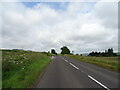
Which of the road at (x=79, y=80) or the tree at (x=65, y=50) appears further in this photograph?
the tree at (x=65, y=50)

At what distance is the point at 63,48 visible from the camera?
14062 cm

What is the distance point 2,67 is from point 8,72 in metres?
0.90

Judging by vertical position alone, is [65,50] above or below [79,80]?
above

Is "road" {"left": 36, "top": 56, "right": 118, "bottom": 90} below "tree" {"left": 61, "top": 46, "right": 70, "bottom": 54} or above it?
below

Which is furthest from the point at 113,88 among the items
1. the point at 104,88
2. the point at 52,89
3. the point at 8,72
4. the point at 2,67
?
the point at 2,67

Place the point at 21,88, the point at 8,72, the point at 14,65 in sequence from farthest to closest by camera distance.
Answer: the point at 14,65
the point at 8,72
the point at 21,88

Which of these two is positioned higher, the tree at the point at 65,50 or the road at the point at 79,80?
the tree at the point at 65,50

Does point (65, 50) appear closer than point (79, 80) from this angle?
No

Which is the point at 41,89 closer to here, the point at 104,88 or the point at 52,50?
the point at 104,88

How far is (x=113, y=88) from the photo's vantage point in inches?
292

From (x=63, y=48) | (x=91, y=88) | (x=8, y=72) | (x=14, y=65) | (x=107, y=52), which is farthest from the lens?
(x=63, y=48)

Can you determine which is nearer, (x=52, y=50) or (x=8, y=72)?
(x=8, y=72)

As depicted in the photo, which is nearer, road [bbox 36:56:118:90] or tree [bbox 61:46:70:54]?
road [bbox 36:56:118:90]

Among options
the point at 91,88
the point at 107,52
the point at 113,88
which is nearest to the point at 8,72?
the point at 91,88
